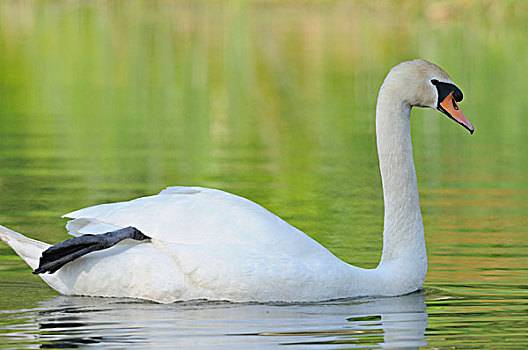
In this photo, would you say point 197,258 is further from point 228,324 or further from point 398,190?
point 398,190

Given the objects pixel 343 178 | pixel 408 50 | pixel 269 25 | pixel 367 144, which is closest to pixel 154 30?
pixel 269 25

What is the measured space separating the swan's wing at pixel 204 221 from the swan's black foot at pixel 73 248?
0.65 feet

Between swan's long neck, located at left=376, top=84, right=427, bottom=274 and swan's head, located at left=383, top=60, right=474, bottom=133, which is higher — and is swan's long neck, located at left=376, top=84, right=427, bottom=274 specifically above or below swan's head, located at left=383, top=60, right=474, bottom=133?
below

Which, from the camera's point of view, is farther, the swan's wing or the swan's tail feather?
the swan's tail feather

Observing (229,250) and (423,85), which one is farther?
(423,85)

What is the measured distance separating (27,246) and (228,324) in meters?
1.57

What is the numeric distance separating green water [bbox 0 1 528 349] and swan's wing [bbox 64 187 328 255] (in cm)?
41

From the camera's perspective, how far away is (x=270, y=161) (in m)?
14.8

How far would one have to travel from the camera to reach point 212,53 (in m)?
33.2

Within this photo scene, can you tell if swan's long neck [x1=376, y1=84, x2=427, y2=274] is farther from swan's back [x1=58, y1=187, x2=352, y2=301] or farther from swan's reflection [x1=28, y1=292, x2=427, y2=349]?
swan's back [x1=58, y1=187, x2=352, y2=301]

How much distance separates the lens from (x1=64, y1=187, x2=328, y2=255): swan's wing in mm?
7238

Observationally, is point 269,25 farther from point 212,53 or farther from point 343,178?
point 343,178

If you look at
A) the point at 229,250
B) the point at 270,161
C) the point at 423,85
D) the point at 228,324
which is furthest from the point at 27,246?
the point at 270,161

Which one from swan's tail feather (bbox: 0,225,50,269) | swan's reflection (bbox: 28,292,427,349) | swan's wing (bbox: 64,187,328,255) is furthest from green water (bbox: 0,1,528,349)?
swan's wing (bbox: 64,187,328,255)
